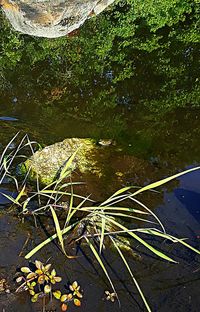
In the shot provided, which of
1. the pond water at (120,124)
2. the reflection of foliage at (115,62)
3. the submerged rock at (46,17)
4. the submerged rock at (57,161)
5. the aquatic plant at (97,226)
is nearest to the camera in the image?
the aquatic plant at (97,226)

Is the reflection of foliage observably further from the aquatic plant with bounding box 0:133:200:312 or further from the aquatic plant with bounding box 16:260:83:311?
the aquatic plant with bounding box 16:260:83:311

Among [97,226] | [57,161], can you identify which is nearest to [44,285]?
[97,226]

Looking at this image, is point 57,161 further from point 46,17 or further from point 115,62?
point 46,17

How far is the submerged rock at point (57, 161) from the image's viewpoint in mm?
5602

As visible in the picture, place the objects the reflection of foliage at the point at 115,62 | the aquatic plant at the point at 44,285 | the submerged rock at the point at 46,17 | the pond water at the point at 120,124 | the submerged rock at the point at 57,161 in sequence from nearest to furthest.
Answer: the aquatic plant at the point at 44,285 < the pond water at the point at 120,124 < the submerged rock at the point at 57,161 < the reflection of foliage at the point at 115,62 < the submerged rock at the point at 46,17

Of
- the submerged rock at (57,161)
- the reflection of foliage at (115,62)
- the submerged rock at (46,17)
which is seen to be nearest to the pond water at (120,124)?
the reflection of foliage at (115,62)

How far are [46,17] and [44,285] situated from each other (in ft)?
36.6

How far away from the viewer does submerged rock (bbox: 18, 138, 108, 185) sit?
5602 millimetres

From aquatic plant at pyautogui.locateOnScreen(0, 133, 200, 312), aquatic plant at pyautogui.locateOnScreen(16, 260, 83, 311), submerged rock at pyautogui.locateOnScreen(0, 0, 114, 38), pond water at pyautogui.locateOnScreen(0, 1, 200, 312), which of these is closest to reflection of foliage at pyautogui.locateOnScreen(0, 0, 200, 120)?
pond water at pyautogui.locateOnScreen(0, 1, 200, 312)

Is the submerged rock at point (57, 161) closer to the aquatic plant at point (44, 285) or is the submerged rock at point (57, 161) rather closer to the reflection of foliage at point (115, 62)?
the reflection of foliage at point (115, 62)

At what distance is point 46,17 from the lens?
1314 centimetres

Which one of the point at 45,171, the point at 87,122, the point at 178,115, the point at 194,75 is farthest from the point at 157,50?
the point at 45,171

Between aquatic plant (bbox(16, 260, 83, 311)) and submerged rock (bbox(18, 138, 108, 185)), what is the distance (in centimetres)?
171

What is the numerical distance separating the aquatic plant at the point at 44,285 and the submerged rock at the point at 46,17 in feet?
32.4
